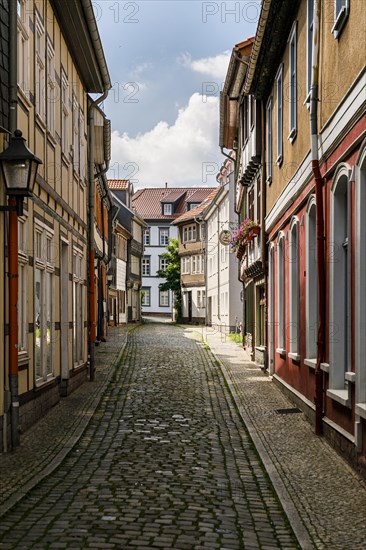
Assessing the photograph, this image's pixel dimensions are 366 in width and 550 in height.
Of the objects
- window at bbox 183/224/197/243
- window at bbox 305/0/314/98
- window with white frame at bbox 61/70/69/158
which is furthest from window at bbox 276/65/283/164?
window at bbox 183/224/197/243

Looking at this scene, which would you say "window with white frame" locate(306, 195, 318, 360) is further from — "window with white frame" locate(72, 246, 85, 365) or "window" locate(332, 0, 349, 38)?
"window with white frame" locate(72, 246, 85, 365)

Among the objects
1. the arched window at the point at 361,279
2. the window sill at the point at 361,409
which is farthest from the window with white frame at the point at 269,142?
the window sill at the point at 361,409

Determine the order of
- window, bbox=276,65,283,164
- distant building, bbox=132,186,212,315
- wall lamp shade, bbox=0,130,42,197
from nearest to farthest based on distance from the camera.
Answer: wall lamp shade, bbox=0,130,42,197 → window, bbox=276,65,283,164 → distant building, bbox=132,186,212,315

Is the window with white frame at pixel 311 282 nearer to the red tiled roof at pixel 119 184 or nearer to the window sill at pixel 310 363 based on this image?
Result: the window sill at pixel 310 363

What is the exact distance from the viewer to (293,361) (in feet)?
46.9

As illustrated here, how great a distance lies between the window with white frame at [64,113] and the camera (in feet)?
50.3

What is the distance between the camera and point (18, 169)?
9.49 m

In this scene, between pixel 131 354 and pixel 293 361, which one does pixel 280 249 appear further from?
pixel 131 354

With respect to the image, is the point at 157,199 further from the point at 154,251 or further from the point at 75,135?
the point at 75,135

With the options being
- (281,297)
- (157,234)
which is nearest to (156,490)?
(281,297)

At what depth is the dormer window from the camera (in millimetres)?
81125

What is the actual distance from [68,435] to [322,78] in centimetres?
546

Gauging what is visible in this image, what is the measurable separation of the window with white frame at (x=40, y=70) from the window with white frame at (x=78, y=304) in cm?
457

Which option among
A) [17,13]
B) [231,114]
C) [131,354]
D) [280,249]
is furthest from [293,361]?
[231,114]
